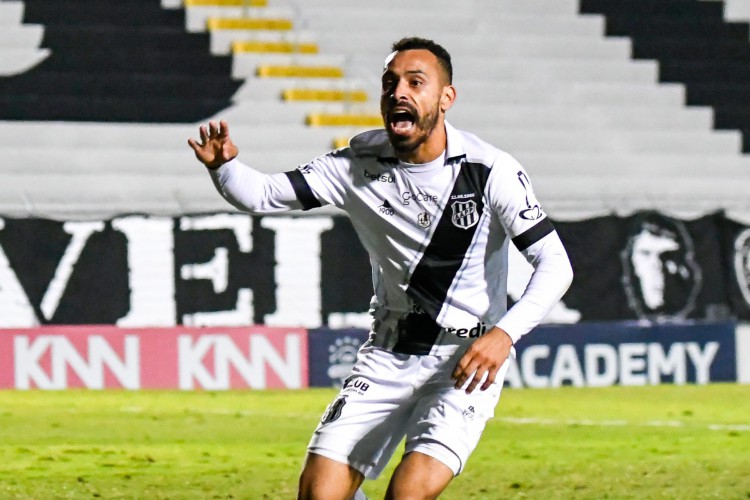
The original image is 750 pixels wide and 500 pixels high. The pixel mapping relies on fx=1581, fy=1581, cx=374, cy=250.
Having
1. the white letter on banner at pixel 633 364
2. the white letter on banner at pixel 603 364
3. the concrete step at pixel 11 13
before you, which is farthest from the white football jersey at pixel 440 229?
the concrete step at pixel 11 13

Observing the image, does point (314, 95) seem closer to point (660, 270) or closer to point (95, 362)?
point (660, 270)

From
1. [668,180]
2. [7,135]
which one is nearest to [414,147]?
[7,135]

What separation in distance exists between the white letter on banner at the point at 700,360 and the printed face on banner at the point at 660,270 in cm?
88

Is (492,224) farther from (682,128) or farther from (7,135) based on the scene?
(682,128)

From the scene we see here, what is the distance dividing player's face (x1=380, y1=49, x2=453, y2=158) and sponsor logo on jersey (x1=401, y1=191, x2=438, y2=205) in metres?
0.18

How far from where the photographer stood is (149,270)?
16219mm

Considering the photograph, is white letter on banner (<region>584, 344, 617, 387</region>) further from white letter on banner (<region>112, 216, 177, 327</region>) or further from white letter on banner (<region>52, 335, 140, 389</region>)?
white letter on banner (<region>52, 335, 140, 389</region>)

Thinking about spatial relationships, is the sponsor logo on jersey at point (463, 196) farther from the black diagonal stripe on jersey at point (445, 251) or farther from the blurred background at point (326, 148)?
the blurred background at point (326, 148)

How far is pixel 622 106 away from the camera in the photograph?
79.9 ft

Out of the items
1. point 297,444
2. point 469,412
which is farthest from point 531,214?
point 297,444

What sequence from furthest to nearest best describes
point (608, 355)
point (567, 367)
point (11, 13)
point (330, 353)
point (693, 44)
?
point (693, 44)
point (11, 13)
point (608, 355)
point (567, 367)
point (330, 353)

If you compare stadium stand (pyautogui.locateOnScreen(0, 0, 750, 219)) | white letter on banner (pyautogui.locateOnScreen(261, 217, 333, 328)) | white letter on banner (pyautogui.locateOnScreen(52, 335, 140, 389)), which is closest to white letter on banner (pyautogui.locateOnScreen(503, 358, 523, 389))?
white letter on banner (pyautogui.locateOnScreen(261, 217, 333, 328))

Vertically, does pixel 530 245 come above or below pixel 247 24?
below

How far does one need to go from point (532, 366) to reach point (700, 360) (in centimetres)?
189
